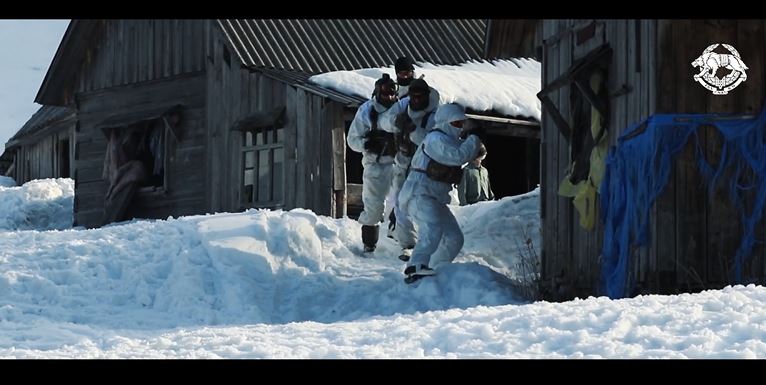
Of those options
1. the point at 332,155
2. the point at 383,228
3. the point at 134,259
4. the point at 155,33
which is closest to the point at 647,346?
the point at 134,259

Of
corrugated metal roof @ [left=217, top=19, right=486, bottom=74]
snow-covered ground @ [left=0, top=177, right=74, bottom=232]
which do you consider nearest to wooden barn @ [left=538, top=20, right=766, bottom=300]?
corrugated metal roof @ [left=217, top=19, right=486, bottom=74]

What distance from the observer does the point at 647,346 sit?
9.33m

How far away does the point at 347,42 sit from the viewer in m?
25.3

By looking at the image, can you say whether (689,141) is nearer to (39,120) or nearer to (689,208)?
(689,208)

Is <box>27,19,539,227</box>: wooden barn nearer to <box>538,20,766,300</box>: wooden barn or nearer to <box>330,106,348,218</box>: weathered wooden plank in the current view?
<box>330,106,348,218</box>: weathered wooden plank

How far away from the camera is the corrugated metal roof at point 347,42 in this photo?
24141 mm

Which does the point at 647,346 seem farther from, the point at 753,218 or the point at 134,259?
the point at 134,259

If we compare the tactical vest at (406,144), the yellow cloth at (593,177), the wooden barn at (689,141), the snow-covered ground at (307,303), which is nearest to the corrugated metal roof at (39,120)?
the snow-covered ground at (307,303)

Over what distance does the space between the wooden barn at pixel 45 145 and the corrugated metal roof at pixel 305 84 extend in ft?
35.6

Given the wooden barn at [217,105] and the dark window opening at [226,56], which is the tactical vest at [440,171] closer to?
the wooden barn at [217,105]

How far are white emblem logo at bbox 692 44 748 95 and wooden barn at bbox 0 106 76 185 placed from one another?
22202 millimetres

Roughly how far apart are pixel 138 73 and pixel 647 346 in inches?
710

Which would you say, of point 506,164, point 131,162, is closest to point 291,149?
point 131,162

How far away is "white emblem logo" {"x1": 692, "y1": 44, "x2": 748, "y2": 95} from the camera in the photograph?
12.9m
